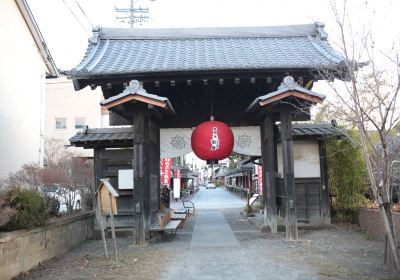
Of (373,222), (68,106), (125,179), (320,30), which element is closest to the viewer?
(373,222)

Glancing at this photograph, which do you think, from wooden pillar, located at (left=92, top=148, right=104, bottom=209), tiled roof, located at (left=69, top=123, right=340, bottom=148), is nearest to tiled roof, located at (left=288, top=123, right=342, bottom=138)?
tiled roof, located at (left=69, top=123, right=340, bottom=148)

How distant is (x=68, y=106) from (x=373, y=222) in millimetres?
37524

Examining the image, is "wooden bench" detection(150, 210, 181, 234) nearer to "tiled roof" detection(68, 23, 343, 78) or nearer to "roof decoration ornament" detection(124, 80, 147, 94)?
"roof decoration ornament" detection(124, 80, 147, 94)

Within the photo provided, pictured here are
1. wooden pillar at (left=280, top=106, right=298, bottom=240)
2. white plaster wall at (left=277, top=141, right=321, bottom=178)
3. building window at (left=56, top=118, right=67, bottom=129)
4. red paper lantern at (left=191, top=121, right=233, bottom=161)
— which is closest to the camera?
wooden pillar at (left=280, top=106, right=298, bottom=240)

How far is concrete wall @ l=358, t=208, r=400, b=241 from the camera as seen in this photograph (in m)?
10.2

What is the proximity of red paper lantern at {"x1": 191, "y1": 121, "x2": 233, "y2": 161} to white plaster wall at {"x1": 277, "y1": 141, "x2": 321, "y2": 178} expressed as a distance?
2179mm

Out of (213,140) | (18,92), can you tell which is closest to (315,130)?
(213,140)

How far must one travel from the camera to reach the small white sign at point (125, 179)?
44.1ft

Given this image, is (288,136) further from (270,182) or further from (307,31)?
(307,31)

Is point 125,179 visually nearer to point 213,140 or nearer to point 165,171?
point 213,140

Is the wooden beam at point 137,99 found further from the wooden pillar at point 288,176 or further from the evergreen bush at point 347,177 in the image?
the evergreen bush at point 347,177

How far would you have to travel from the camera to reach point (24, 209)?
827 centimetres

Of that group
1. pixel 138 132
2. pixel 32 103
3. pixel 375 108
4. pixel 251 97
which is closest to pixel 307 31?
pixel 251 97

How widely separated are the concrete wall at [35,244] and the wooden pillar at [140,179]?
1751mm
